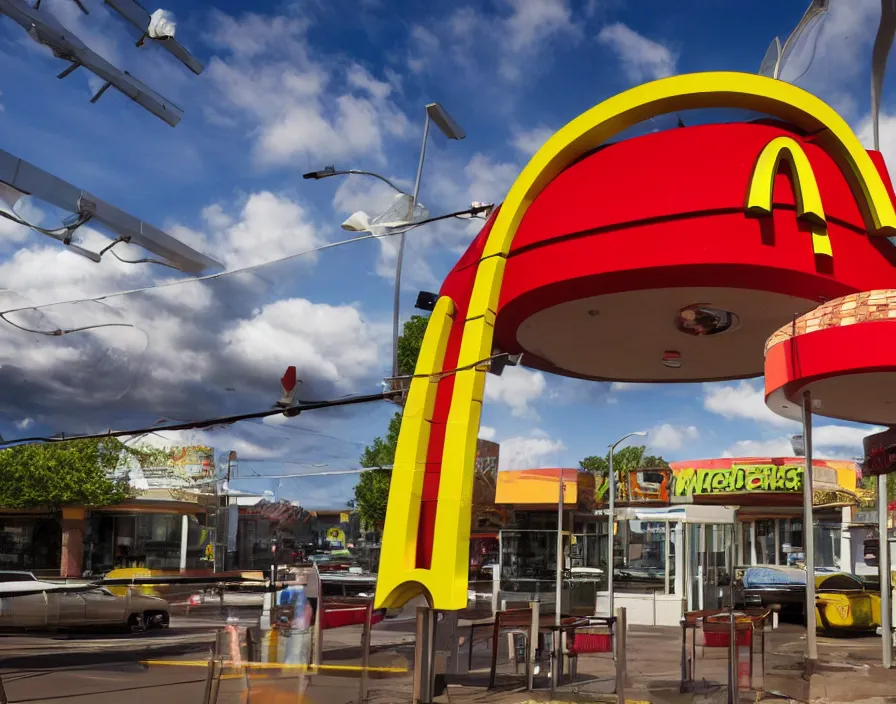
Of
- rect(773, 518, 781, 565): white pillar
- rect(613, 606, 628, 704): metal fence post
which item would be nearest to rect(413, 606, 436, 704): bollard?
rect(613, 606, 628, 704): metal fence post

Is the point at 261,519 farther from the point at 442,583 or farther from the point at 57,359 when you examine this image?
the point at 442,583

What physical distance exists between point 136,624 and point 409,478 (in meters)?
12.2

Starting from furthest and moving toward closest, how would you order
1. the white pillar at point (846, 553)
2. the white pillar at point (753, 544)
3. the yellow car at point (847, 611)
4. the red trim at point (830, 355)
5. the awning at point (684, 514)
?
the white pillar at point (753, 544)
the white pillar at point (846, 553)
the awning at point (684, 514)
the yellow car at point (847, 611)
the red trim at point (830, 355)

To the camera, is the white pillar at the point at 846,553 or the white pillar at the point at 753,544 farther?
the white pillar at the point at 753,544

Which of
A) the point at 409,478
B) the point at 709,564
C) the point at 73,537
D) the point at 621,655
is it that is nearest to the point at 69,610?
the point at 409,478

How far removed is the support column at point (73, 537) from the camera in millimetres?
43906

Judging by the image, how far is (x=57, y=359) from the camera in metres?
7.38

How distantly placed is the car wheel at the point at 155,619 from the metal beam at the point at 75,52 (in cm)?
1494

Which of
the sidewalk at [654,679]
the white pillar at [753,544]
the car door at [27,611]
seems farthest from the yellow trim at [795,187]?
the white pillar at [753,544]

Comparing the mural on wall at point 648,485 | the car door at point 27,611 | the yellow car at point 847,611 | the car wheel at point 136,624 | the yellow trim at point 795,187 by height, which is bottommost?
the car wheel at point 136,624

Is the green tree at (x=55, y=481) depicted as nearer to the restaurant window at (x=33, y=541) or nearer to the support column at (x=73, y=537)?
the support column at (x=73, y=537)

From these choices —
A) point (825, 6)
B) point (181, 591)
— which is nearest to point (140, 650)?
point (181, 591)

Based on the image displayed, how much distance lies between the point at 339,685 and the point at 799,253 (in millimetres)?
8451

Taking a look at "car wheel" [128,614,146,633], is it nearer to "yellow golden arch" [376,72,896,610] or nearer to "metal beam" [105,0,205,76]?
"yellow golden arch" [376,72,896,610]
